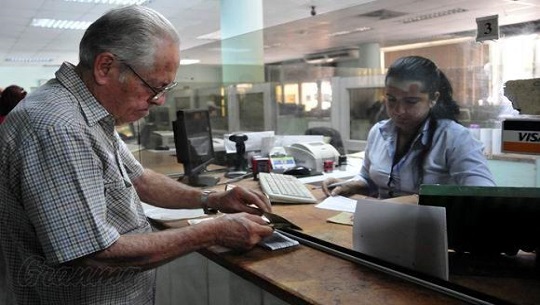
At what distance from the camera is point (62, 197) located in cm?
83

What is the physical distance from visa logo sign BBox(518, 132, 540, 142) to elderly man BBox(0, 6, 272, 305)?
24.5 inches

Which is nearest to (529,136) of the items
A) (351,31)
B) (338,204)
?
(338,204)

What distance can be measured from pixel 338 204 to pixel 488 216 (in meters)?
0.69

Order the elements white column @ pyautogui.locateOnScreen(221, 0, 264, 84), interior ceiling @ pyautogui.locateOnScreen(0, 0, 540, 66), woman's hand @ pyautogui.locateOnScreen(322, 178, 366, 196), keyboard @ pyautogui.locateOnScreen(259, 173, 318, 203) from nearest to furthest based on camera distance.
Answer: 1. keyboard @ pyautogui.locateOnScreen(259, 173, 318, 203)
2. woman's hand @ pyautogui.locateOnScreen(322, 178, 366, 196)
3. white column @ pyautogui.locateOnScreen(221, 0, 264, 84)
4. interior ceiling @ pyautogui.locateOnScreen(0, 0, 540, 66)

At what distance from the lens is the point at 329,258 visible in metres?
1.06

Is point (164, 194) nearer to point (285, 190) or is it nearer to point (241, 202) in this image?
point (241, 202)

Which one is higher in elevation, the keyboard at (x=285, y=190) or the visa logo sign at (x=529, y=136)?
the visa logo sign at (x=529, y=136)

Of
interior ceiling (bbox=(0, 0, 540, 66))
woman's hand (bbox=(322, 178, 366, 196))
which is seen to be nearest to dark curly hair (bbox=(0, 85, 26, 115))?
interior ceiling (bbox=(0, 0, 540, 66))

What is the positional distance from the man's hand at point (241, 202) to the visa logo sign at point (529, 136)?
0.72m

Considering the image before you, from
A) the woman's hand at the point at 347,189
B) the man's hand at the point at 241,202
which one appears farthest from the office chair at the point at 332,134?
the man's hand at the point at 241,202

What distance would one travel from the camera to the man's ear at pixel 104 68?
0.97 m

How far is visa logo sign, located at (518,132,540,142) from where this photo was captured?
0.82 metres

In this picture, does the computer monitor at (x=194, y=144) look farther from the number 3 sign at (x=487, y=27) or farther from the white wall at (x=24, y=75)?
the white wall at (x=24, y=75)

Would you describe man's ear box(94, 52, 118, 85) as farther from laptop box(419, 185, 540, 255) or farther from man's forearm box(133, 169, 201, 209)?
laptop box(419, 185, 540, 255)
